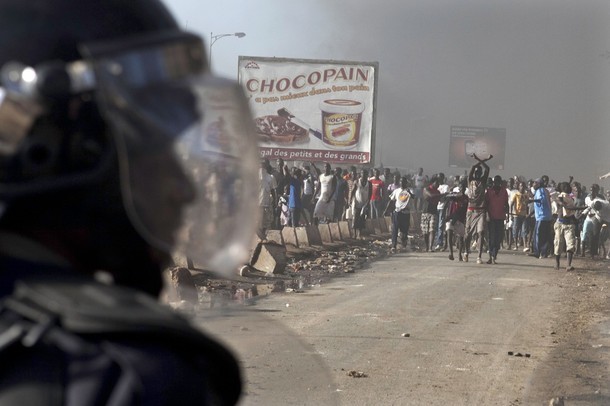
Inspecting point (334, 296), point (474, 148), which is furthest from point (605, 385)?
point (474, 148)

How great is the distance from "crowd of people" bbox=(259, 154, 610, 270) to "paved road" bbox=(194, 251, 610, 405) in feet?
7.61

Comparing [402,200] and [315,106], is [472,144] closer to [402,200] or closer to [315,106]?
[315,106]

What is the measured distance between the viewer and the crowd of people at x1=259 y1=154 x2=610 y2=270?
662 inches

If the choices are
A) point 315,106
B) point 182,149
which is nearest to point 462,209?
point 315,106

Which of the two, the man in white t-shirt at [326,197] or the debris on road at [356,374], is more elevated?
the man in white t-shirt at [326,197]

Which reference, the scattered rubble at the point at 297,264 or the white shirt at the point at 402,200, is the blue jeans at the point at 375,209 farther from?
the white shirt at the point at 402,200

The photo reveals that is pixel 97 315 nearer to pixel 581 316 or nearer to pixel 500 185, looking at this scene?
pixel 581 316

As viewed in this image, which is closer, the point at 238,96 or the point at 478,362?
the point at 238,96

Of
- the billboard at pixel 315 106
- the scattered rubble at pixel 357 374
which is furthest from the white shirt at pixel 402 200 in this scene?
the scattered rubble at pixel 357 374

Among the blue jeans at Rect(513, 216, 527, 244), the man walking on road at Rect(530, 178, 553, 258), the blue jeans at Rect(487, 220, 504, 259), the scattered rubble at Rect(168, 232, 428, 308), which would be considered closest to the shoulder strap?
the scattered rubble at Rect(168, 232, 428, 308)

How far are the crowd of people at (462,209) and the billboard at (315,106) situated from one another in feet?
5.50

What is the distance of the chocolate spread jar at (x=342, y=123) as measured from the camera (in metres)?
26.2

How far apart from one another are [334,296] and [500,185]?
605 cm

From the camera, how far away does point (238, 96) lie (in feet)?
3.99
